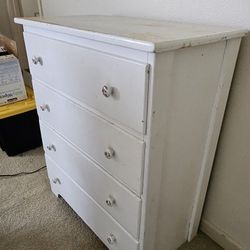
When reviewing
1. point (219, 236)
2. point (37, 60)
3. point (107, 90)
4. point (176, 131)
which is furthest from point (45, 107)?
point (219, 236)

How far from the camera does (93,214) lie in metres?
1.12

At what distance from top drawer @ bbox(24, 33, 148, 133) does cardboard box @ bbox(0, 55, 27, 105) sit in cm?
74

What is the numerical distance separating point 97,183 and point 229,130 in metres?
0.57

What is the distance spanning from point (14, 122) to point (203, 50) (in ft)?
4.88

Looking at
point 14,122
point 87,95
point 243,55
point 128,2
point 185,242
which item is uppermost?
point 128,2

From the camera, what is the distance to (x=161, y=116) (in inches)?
26.2

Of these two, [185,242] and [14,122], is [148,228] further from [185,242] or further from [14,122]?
[14,122]

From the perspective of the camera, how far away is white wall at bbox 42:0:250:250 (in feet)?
2.78

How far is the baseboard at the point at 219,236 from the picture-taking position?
1.14 m

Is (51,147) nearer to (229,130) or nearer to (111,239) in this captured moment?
(111,239)

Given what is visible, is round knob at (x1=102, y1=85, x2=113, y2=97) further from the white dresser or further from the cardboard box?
the cardboard box

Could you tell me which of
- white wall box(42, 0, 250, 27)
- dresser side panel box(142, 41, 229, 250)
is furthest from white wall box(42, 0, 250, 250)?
dresser side panel box(142, 41, 229, 250)

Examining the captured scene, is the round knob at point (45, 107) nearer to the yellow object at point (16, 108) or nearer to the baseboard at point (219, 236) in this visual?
the yellow object at point (16, 108)

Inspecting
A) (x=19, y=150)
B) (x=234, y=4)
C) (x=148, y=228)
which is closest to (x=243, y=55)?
(x=234, y=4)
